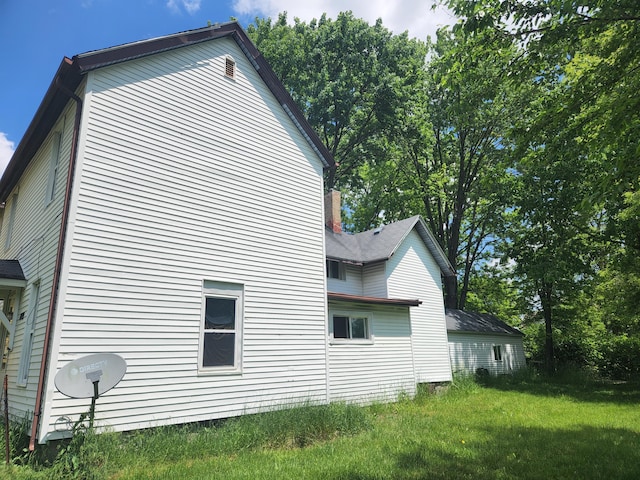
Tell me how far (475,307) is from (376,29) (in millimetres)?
23733

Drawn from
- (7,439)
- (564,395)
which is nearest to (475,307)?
(564,395)

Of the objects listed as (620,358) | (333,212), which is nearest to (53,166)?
(333,212)

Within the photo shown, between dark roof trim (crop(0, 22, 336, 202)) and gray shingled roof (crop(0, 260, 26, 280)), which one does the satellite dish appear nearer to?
gray shingled roof (crop(0, 260, 26, 280))

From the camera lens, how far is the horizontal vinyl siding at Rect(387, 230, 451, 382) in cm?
1711

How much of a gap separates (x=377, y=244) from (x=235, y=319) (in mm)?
10400

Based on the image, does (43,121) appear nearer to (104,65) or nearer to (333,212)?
(104,65)

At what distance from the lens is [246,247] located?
10188 mm

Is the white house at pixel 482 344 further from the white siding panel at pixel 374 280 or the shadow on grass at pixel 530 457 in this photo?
the shadow on grass at pixel 530 457

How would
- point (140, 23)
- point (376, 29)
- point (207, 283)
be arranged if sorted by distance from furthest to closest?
point (376, 29)
point (140, 23)
point (207, 283)

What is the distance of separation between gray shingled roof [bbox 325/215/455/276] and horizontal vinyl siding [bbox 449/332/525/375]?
4.00 meters

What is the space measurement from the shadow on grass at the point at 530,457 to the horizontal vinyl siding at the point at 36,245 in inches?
244

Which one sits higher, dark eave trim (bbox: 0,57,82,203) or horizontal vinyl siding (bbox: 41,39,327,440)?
dark eave trim (bbox: 0,57,82,203)

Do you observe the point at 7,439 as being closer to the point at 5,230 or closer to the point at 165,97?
the point at 165,97

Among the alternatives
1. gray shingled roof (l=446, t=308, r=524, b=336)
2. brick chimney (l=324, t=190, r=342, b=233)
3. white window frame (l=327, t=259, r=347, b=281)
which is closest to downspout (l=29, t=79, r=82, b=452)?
white window frame (l=327, t=259, r=347, b=281)
